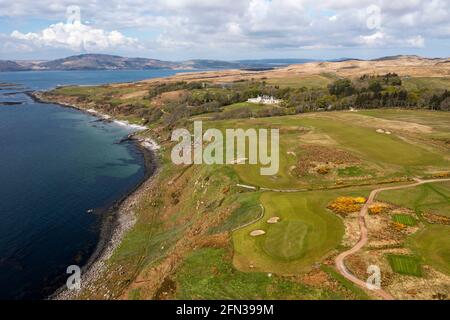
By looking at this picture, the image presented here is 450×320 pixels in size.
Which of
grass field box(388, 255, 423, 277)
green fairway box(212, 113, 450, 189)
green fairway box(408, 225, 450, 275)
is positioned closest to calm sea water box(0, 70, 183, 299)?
green fairway box(212, 113, 450, 189)

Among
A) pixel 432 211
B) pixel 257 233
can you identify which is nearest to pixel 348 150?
pixel 432 211

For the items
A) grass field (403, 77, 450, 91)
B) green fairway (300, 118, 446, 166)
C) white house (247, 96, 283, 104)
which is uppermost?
grass field (403, 77, 450, 91)

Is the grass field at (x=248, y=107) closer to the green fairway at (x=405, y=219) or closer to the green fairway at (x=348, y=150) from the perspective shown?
the green fairway at (x=348, y=150)

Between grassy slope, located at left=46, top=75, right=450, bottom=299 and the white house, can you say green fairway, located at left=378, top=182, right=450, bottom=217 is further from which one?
the white house

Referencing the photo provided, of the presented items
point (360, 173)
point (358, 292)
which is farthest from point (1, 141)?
point (358, 292)

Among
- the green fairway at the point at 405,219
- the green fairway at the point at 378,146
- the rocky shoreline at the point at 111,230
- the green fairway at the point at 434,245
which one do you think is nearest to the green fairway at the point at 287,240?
the green fairway at the point at 405,219
